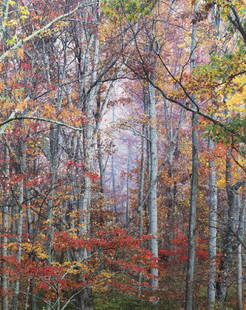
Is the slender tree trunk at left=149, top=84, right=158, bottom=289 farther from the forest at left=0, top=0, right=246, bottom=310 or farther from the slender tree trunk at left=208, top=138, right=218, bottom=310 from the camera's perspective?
the slender tree trunk at left=208, top=138, right=218, bottom=310

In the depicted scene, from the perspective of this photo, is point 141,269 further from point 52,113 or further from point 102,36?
point 102,36

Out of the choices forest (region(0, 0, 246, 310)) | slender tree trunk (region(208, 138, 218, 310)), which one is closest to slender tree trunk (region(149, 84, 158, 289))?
forest (region(0, 0, 246, 310))

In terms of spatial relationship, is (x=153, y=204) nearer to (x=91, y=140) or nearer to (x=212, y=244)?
(x=212, y=244)

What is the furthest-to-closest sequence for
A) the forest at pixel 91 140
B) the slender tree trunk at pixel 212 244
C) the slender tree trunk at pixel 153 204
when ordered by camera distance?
1. the slender tree trunk at pixel 153 204
2. the slender tree trunk at pixel 212 244
3. the forest at pixel 91 140

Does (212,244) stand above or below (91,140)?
below

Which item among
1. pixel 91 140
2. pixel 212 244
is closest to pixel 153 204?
pixel 212 244

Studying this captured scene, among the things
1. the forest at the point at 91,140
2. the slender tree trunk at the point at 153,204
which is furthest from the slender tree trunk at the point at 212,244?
the slender tree trunk at the point at 153,204

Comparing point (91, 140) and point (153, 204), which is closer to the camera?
point (91, 140)

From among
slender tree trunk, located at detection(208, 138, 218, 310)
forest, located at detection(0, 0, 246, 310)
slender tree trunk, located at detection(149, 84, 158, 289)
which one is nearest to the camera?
forest, located at detection(0, 0, 246, 310)

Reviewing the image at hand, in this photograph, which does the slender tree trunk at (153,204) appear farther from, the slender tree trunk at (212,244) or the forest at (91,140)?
the slender tree trunk at (212,244)

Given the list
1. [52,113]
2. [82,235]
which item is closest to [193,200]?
[82,235]

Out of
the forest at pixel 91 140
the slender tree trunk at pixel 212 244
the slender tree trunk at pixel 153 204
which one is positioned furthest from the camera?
the slender tree trunk at pixel 153 204

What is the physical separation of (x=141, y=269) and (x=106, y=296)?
478 centimetres

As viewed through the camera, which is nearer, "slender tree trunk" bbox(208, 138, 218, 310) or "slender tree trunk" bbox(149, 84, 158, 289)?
"slender tree trunk" bbox(208, 138, 218, 310)
